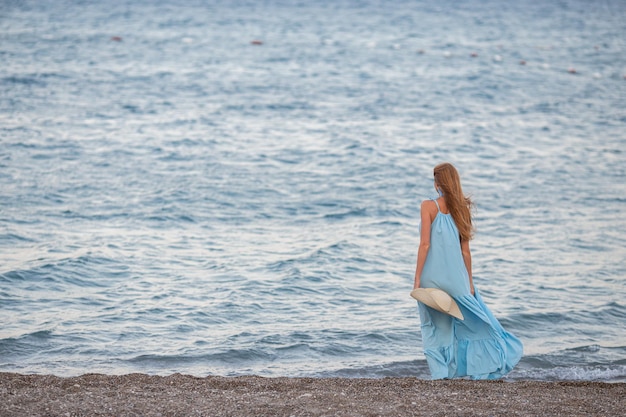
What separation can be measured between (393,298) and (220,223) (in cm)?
384

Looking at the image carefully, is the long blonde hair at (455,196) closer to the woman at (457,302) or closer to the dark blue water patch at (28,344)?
the woman at (457,302)

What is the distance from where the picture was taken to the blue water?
8625mm

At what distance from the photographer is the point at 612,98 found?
24.6 metres

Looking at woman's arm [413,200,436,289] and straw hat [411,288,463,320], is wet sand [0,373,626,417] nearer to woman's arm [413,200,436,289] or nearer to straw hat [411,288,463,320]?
straw hat [411,288,463,320]

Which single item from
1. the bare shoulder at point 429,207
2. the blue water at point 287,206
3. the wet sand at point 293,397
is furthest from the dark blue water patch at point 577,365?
the bare shoulder at point 429,207

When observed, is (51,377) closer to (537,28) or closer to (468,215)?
(468,215)

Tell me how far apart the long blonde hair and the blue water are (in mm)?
2071

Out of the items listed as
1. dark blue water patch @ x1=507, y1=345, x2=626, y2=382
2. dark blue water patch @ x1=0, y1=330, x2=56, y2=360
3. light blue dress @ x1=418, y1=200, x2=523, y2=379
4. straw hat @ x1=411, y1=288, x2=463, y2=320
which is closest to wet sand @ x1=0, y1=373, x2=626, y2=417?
light blue dress @ x1=418, y1=200, x2=523, y2=379

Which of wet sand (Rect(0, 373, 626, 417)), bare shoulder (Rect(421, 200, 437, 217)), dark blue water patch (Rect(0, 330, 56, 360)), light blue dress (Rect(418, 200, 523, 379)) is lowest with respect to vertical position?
dark blue water patch (Rect(0, 330, 56, 360))

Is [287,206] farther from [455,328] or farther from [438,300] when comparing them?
[438,300]

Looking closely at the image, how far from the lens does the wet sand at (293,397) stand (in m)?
5.61

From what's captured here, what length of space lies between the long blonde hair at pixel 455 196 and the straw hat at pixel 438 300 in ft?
1.73

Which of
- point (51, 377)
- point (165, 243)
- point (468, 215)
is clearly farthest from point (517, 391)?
point (165, 243)

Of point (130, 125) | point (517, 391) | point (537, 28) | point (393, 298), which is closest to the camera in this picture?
point (517, 391)
